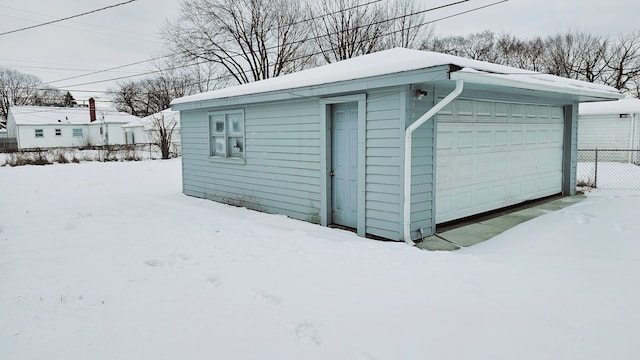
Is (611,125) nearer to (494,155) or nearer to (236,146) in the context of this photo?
(494,155)

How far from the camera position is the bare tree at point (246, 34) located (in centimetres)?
2641

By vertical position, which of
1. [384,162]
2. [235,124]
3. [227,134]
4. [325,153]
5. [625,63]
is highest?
[625,63]

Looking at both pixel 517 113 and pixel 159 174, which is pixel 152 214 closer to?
pixel 517 113

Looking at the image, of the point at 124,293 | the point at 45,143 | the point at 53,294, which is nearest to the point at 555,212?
the point at 124,293

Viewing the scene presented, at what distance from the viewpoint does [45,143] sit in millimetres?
34312

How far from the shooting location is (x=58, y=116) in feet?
117

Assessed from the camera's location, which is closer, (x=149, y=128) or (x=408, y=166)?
(x=408, y=166)

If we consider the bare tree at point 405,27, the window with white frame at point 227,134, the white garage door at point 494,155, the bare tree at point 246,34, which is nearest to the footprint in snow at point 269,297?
the white garage door at point 494,155

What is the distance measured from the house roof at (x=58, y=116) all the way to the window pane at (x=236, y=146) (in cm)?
3203

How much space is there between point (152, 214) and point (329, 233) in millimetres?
3485

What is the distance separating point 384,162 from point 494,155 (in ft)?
9.04

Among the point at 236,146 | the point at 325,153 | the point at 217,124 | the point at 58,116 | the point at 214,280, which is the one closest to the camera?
the point at 214,280

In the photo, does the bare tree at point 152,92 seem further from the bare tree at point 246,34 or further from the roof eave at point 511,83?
the roof eave at point 511,83

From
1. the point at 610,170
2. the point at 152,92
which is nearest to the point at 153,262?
the point at 610,170
